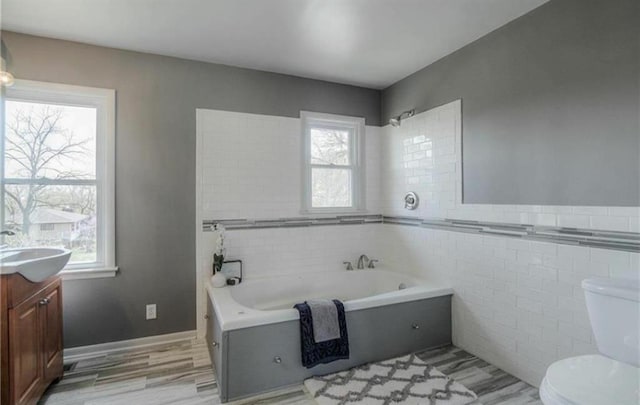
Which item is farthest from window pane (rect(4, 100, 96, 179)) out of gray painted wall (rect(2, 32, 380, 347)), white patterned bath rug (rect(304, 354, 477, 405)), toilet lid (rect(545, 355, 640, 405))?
toilet lid (rect(545, 355, 640, 405))

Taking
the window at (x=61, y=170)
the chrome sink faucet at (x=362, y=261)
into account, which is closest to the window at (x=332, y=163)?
the chrome sink faucet at (x=362, y=261)

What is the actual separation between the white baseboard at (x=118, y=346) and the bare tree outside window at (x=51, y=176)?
2.38 feet

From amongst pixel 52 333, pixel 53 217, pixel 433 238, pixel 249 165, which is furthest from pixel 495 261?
pixel 53 217

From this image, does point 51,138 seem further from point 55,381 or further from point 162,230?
point 55,381

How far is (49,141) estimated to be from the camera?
→ 2.58 metres

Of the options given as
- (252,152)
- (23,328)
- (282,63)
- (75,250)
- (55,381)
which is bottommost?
(55,381)

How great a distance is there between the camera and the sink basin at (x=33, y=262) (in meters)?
1.73

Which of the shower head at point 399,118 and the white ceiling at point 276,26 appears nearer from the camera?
the white ceiling at point 276,26

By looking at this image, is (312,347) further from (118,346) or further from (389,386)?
(118,346)

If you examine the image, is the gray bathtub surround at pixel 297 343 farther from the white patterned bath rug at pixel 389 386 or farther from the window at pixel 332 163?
the window at pixel 332 163

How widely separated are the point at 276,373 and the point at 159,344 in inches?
50.2

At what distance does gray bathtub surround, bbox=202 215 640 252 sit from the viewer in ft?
5.90

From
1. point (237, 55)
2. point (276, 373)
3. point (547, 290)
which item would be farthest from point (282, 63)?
point (547, 290)

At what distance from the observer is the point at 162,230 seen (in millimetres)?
2838
